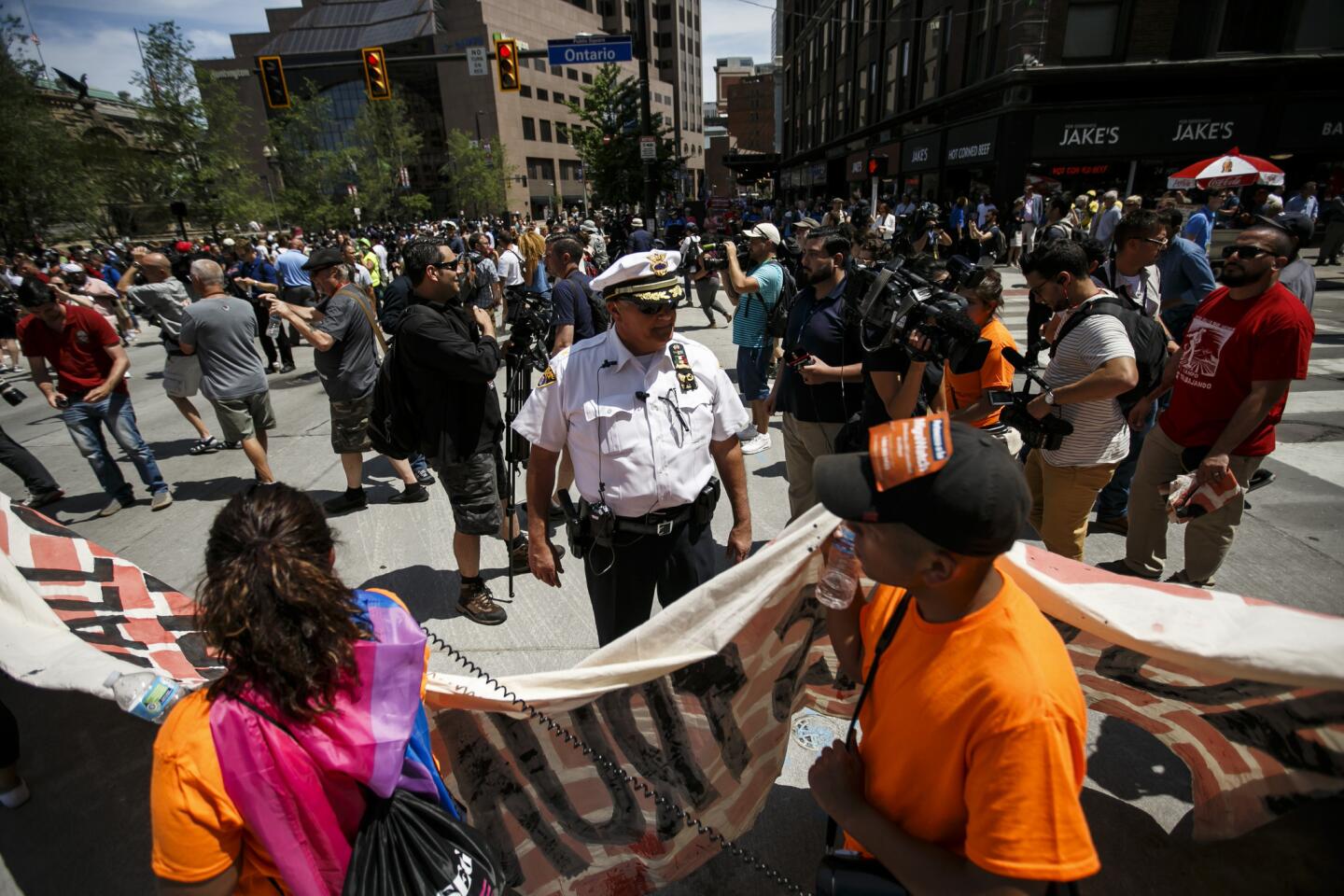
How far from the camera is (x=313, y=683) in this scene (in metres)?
1.31

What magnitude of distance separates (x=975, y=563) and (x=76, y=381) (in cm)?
685

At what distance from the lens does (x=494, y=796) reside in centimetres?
199

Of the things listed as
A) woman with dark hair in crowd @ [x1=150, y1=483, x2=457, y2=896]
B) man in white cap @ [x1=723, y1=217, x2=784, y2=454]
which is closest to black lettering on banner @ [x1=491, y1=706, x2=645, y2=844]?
woman with dark hair in crowd @ [x1=150, y1=483, x2=457, y2=896]

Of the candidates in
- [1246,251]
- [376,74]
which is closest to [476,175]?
[376,74]

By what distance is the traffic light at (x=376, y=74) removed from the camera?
15.7 meters

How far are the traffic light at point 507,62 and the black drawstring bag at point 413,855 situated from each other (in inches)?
676

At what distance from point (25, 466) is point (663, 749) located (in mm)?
6612

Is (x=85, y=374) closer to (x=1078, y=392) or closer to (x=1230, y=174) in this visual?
(x=1078, y=392)

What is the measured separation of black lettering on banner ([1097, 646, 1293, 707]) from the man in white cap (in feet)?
12.6

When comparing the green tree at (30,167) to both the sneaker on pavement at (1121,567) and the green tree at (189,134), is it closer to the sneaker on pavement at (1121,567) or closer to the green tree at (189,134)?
the green tree at (189,134)

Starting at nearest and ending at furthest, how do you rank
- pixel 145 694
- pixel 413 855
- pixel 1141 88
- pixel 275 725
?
pixel 275 725, pixel 413 855, pixel 145 694, pixel 1141 88

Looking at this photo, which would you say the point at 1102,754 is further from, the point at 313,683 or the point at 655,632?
the point at 313,683

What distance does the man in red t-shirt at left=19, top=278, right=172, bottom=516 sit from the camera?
522 cm

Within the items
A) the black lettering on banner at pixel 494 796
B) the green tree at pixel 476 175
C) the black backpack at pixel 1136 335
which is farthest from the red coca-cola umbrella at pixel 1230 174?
the green tree at pixel 476 175
